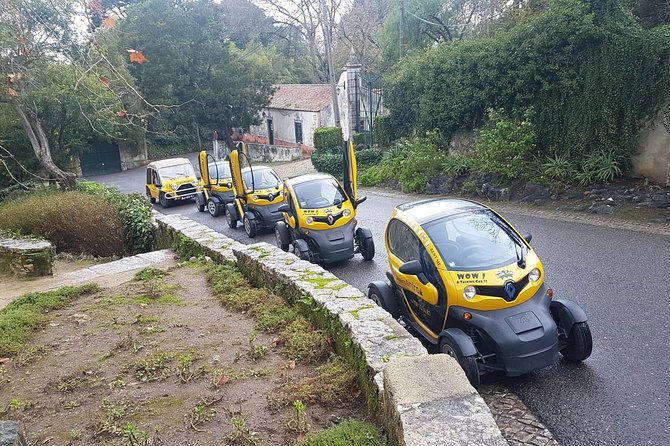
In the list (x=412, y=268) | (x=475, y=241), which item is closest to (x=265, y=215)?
(x=412, y=268)

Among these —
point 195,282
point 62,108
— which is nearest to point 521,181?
point 195,282

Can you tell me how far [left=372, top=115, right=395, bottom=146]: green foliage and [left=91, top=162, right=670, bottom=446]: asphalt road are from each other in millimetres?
12874

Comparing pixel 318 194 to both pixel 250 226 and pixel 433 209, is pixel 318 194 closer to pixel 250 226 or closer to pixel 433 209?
pixel 250 226

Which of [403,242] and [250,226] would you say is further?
[250,226]

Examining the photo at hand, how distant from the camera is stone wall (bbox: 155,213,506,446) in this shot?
2738 millimetres

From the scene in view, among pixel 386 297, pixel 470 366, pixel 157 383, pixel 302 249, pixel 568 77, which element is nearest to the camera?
pixel 157 383

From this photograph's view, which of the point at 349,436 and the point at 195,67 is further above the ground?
the point at 195,67

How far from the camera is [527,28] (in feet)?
47.2

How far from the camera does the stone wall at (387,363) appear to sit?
2.74 metres

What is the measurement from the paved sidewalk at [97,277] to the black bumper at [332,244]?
256 centimetres

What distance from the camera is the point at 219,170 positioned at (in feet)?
56.2

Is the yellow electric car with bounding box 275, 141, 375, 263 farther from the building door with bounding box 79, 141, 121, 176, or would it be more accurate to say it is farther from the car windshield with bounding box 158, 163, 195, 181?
the building door with bounding box 79, 141, 121, 176

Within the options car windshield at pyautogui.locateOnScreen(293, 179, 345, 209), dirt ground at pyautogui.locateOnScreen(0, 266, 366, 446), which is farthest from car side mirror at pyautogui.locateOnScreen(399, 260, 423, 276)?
car windshield at pyautogui.locateOnScreen(293, 179, 345, 209)

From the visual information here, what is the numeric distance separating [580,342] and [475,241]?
1412 mm
